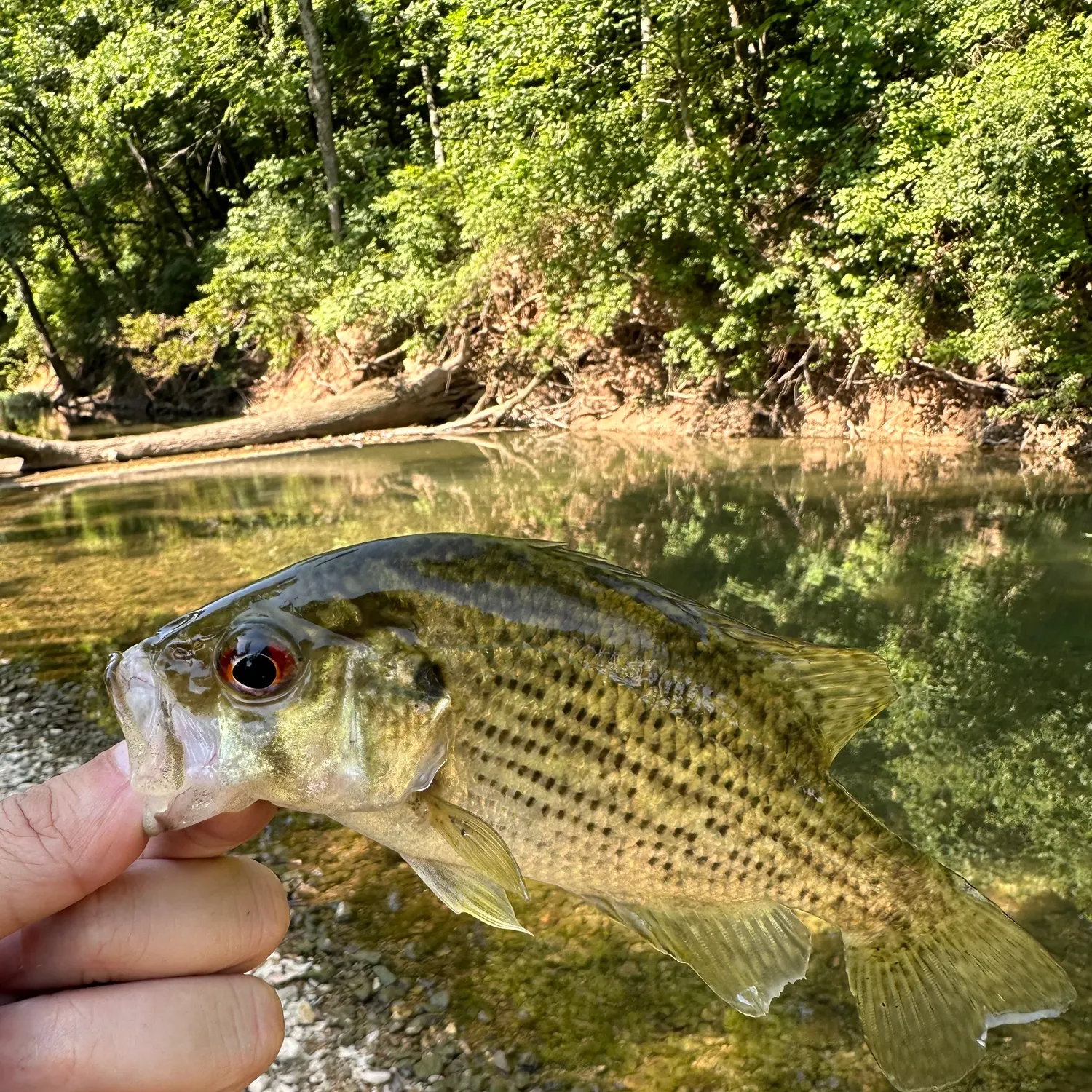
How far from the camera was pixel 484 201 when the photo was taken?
19906mm

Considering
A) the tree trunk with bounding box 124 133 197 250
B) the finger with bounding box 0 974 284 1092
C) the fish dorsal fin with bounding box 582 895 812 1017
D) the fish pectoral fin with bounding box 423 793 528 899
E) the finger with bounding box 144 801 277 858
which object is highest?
the tree trunk with bounding box 124 133 197 250

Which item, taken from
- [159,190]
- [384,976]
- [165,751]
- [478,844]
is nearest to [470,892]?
[478,844]

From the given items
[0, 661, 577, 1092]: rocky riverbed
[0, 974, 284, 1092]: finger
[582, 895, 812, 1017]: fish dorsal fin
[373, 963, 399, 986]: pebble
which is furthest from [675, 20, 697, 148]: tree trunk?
[0, 974, 284, 1092]: finger

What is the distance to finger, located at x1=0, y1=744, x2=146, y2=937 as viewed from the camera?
47.2 inches

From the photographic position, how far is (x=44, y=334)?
108 ft

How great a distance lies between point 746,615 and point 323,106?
23000 millimetres

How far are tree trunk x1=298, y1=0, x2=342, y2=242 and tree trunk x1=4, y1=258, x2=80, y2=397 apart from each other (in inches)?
516

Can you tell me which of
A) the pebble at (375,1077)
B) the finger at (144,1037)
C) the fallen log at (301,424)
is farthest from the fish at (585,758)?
the fallen log at (301,424)

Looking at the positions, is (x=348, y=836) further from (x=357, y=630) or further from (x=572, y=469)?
(x=572, y=469)

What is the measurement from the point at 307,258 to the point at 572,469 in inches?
536

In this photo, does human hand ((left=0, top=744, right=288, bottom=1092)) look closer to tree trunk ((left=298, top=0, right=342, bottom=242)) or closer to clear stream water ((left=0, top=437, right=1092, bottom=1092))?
clear stream water ((left=0, top=437, right=1092, bottom=1092))

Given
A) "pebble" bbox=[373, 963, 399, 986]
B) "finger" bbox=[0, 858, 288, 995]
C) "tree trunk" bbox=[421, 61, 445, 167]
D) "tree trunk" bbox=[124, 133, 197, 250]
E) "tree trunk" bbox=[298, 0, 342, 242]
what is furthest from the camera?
"tree trunk" bbox=[124, 133, 197, 250]

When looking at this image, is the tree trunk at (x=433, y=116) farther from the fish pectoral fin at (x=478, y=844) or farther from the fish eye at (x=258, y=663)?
the fish pectoral fin at (x=478, y=844)

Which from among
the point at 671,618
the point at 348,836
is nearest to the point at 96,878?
the point at 671,618
